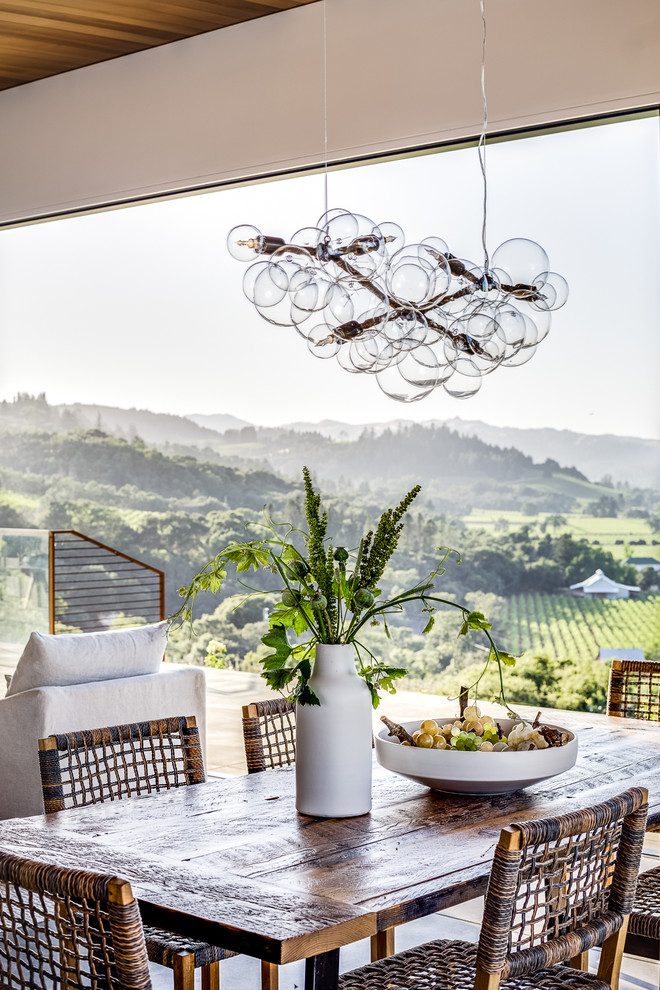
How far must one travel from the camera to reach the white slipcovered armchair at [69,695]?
3.73 m

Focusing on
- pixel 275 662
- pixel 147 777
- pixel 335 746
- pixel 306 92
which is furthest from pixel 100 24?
pixel 335 746

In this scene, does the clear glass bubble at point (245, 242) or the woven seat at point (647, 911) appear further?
the clear glass bubble at point (245, 242)

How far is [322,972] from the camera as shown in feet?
5.66

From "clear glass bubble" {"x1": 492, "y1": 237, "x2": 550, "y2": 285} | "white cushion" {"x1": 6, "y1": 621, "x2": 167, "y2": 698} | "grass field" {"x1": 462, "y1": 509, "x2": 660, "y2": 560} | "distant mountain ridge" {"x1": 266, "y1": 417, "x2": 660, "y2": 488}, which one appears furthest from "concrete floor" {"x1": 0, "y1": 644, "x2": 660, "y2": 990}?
"distant mountain ridge" {"x1": 266, "y1": 417, "x2": 660, "y2": 488}

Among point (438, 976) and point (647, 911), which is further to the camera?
point (647, 911)

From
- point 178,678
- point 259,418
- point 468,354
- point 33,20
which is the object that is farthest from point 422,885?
point 259,418

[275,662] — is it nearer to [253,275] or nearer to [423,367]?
[423,367]

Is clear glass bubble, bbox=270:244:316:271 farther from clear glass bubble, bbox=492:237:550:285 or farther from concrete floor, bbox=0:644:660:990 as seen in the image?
concrete floor, bbox=0:644:660:990

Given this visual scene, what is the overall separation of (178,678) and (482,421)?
17.9ft

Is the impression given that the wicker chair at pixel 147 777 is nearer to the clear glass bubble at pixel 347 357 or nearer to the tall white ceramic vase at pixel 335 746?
the tall white ceramic vase at pixel 335 746

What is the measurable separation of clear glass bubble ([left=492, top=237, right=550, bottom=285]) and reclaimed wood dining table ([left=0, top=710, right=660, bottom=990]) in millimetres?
1253

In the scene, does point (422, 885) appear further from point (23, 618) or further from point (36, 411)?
point (36, 411)

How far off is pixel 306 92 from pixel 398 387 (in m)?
2.39

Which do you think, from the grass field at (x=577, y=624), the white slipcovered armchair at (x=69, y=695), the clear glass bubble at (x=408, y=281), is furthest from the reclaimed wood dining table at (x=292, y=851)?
the grass field at (x=577, y=624)
